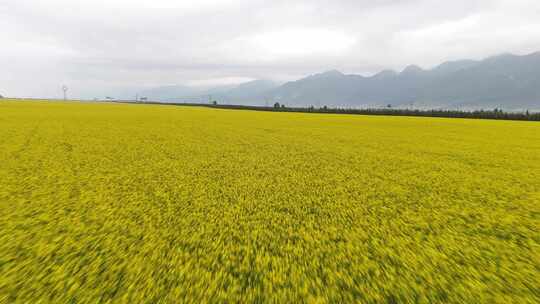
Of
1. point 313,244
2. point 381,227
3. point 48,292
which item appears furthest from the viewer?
point 381,227

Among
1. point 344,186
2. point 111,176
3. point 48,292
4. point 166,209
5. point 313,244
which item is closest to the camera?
point 48,292

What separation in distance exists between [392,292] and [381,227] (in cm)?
106

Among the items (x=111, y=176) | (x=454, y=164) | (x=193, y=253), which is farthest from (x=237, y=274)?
(x=454, y=164)

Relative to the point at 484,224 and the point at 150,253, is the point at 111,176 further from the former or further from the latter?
the point at 484,224

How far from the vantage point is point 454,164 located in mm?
6090

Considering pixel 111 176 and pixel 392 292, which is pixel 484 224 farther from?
pixel 111 176

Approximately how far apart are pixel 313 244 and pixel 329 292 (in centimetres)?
65

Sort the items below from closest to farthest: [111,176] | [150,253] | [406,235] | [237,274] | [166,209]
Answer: [237,274] < [150,253] < [406,235] < [166,209] < [111,176]

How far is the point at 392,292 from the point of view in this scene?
172cm

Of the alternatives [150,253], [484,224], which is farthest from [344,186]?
[150,253]

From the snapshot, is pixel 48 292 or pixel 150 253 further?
pixel 150 253

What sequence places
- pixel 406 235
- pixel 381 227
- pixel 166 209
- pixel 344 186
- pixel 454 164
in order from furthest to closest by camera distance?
pixel 454 164
pixel 344 186
pixel 166 209
pixel 381 227
pixel 406 235

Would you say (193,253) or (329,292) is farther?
(193,253)

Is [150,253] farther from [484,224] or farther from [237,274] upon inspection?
[484,224]
